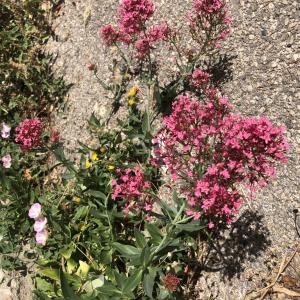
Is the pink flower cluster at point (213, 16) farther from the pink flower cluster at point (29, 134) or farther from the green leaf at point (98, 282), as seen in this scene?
the green leaf at point (98, 282)

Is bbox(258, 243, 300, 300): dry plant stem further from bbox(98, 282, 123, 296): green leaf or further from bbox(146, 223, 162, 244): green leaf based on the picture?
bbox(98, 282, 123, 296): green leaf

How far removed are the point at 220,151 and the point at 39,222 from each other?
6.51 feet

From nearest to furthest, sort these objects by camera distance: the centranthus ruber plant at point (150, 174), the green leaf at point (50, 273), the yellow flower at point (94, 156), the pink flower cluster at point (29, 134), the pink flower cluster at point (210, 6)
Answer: the centranthus ruber plant at point (150, 174)
the pink flower cluster at point (29, 134)
the pink flower cluster at point (210, 6)
the green leaf at point (50, 273)
the yellow flower at point (94, 156)

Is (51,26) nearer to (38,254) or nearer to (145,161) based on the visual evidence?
(145,161)

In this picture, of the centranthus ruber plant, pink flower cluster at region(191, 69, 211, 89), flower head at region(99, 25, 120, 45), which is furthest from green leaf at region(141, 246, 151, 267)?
flower head at region(99, 25, 120, 45)

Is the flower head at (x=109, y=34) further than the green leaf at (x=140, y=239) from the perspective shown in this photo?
Yes

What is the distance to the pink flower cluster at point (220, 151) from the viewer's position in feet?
8.05

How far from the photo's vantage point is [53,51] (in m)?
5.53

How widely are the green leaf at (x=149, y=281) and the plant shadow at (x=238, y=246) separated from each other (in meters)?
0.63

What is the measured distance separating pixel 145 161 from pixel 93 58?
1.75 m

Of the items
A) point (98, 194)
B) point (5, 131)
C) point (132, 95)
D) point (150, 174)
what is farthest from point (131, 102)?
point (5, 131)

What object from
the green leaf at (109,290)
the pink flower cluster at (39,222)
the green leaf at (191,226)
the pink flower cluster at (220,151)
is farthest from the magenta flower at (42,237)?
the pink flower cluster at (220,151)

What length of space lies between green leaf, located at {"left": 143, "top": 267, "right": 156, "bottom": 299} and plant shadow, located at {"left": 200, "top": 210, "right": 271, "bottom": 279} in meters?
0.63

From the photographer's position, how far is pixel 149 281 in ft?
9.94
